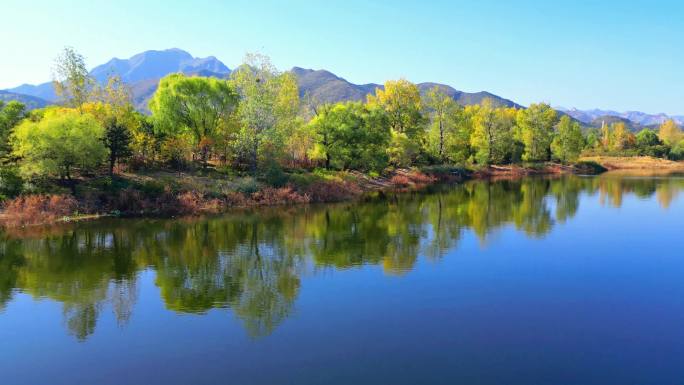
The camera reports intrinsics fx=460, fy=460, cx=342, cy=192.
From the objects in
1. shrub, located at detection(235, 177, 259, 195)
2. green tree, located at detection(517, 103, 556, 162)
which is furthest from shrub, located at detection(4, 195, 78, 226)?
green tree, located at detection(517, 103, 556, 162)

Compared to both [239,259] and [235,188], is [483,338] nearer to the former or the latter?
[239,259]

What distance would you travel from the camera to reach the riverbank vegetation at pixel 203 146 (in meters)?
36.5

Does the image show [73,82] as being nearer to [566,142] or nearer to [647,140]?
[566,142]

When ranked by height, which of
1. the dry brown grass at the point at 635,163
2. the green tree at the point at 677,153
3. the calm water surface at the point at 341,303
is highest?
the green tree at the point at 677,153

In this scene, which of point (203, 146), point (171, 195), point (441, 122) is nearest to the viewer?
point (171, 195)

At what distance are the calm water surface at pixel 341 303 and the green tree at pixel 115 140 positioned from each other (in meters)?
8.87

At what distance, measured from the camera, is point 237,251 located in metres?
27.1

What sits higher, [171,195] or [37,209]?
[171,195]

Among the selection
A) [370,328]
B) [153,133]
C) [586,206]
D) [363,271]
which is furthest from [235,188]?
[586,206]

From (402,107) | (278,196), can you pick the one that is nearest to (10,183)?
(278,196)

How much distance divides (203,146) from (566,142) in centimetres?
7857

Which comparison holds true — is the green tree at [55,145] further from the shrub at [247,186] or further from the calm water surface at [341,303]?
the shrub at [247,186]

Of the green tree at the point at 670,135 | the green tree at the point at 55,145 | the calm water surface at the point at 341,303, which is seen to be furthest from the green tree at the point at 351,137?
the green tree at the point at 670,135

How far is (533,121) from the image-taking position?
95.9 meters
